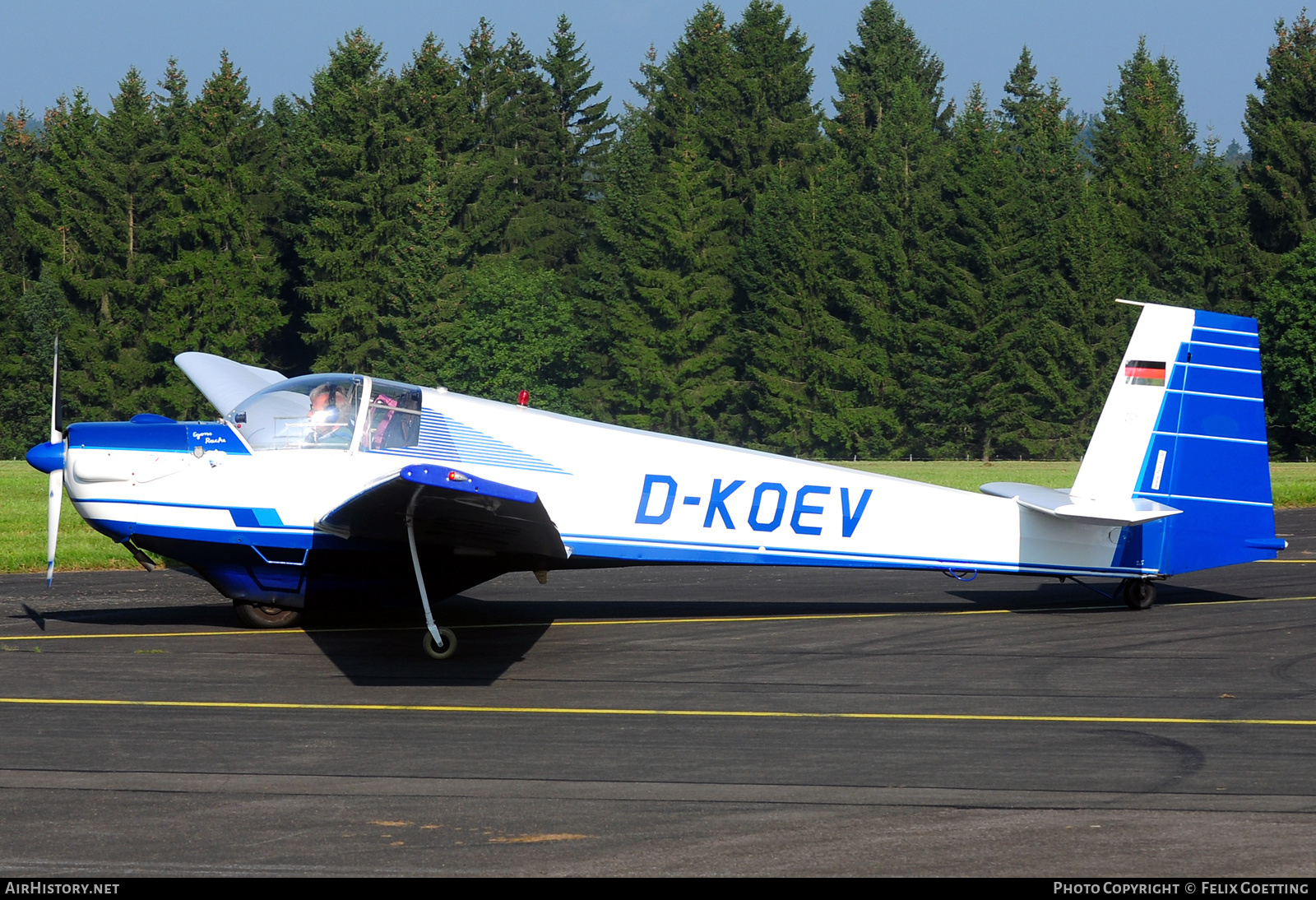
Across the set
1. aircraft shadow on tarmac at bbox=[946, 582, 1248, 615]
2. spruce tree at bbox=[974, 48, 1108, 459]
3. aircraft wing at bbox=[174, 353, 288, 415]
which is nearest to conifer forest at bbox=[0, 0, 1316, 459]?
spruce tree at bbox=[974, 48, 1108, 459]

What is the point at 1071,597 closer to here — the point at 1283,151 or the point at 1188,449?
the point at 1188,449

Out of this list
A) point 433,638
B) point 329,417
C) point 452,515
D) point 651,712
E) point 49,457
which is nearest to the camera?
point 651,712

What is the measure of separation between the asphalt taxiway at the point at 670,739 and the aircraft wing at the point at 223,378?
10.3 feet

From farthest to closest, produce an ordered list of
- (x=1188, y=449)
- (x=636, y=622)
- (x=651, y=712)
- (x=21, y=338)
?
(x=21, y=338), (x=1188, y=449), (x=636, y=622), (x=651, y=712)

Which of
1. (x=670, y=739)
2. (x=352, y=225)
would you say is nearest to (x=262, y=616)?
(x=670, y=739)

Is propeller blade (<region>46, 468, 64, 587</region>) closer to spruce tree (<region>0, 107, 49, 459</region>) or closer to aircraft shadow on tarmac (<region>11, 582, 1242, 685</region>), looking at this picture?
aircraft shadow on tarmac (<region>11, 582, 1242, 685</region>)

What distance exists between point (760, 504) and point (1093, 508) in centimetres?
320

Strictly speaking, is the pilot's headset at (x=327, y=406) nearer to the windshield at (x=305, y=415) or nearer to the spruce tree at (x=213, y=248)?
the windshield at (x=305, y=415)

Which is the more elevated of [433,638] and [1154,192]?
[1154,192]

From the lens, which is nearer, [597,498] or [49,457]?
[49,457]

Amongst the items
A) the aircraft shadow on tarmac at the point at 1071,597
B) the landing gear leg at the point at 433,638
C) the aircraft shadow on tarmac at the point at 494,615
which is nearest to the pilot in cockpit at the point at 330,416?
the landing gear leg at the point at 433,638

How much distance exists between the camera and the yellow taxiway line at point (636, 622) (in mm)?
11203

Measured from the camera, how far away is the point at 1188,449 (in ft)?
40.4

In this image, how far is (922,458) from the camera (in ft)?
193
